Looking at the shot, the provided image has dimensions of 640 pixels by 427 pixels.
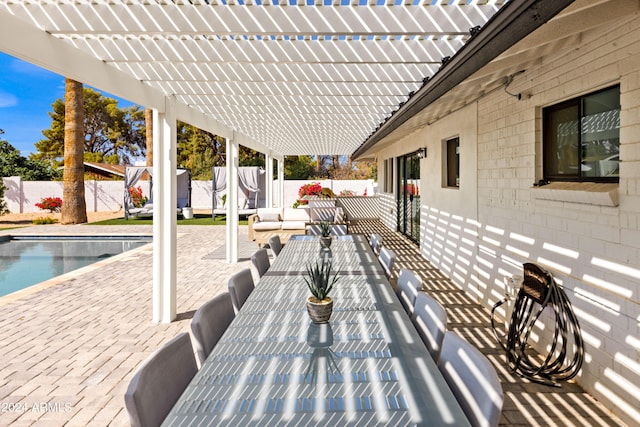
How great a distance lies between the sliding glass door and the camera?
9.95 meters

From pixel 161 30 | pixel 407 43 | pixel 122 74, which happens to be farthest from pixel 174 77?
pixel 407 43

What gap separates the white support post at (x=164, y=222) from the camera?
4.55 meters

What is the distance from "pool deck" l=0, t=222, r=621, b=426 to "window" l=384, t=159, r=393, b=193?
679cm

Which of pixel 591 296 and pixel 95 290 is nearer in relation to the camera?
pixel 591 296

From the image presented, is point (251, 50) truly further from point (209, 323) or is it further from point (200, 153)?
point (200, 153)

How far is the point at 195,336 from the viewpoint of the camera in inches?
79.7

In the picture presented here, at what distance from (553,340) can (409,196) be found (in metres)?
7.52

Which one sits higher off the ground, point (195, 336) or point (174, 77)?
point (174, 77)

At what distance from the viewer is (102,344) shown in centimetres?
388

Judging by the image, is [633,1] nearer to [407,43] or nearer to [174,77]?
[407,43]

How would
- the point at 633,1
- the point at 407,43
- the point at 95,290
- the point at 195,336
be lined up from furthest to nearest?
the point at 95,290 < the point at 407,43 < the point at 633,1 < the point at 195,336

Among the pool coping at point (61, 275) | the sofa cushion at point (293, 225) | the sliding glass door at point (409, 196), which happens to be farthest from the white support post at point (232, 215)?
the sliding glass door at point (409, 196)

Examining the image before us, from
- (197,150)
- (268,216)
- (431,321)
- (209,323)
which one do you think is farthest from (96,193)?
(431,321)

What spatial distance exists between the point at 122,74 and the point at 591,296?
4.72 metres
